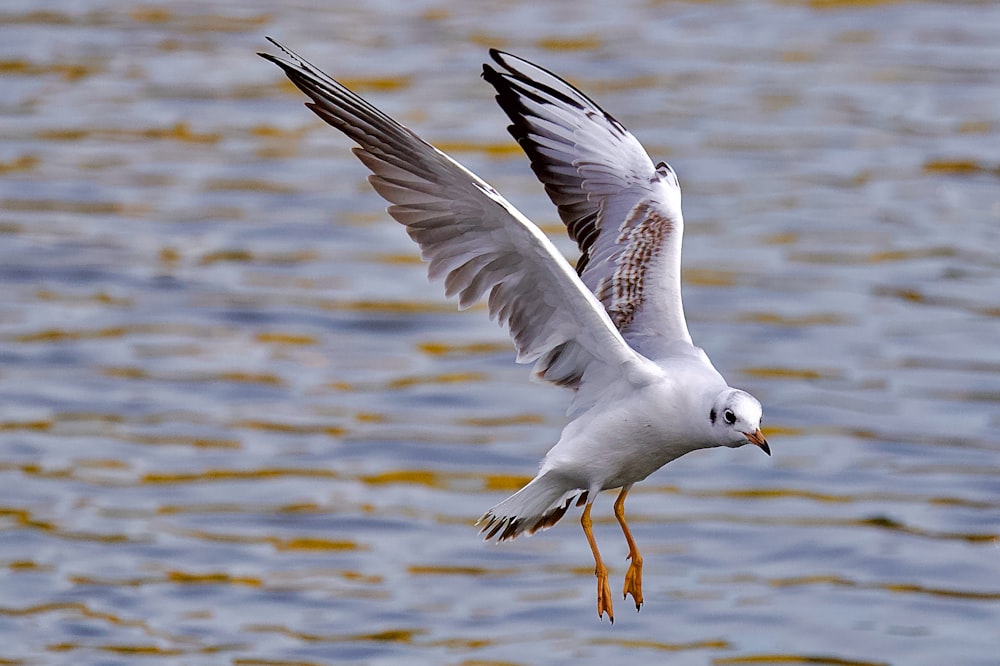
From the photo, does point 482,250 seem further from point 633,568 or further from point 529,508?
point 633,568

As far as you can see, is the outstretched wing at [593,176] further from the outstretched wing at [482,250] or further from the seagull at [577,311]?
the outstretched wing at [482,250]

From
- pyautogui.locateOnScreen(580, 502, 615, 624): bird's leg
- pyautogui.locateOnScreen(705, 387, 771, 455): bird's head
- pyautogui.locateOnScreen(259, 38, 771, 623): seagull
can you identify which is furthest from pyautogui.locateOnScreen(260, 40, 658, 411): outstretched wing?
pyautogui.locateOnScreen(580, 502, 615, 624): bird's leg

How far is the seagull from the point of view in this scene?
8.43 metres

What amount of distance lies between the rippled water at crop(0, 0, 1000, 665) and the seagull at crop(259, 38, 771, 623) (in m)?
5.39

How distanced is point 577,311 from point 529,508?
1096mm

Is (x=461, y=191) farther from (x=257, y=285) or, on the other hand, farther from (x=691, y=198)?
(x=691, y=198)

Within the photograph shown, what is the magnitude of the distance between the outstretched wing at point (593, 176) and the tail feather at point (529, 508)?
90 centimetres

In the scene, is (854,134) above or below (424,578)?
above

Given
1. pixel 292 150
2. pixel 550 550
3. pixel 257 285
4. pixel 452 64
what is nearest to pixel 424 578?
pixel 550 550

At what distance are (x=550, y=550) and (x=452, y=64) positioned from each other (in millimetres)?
9753

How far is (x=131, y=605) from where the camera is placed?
49.7 feet

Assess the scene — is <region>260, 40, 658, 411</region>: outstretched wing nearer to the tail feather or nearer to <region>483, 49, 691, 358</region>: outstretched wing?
the tail feather

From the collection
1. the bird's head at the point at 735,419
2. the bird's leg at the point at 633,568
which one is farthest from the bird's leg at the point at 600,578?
the bird's head at the point at 735,419

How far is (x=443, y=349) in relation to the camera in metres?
18.7
